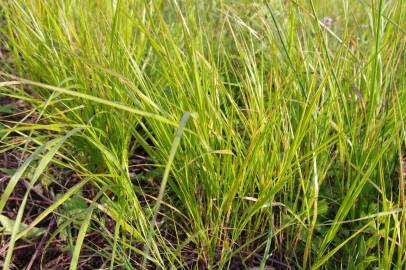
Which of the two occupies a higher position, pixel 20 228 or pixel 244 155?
pixel 244 155

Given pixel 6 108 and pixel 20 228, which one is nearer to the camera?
pixel 20 228

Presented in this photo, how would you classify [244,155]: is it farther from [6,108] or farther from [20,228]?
[6,108]

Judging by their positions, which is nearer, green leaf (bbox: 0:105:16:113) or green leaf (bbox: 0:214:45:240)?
green leaf (bbox: 0:214:45:240)

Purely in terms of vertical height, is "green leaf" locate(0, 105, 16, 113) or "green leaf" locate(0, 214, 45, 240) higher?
"green leaf" locate(0, 105, 16, 113)

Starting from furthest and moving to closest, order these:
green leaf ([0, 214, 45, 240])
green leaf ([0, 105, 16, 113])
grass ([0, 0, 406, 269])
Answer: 1. green leaf ([0, 105, 16, 113])
2. green leaf ([0, 214, 45, 240])
3. grass ([0, 0, 406, 269])

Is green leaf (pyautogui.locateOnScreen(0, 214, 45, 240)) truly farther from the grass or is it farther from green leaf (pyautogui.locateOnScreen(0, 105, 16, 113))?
green leaf (pyautogui.locateOnScreen(0, 105, 16, 113))

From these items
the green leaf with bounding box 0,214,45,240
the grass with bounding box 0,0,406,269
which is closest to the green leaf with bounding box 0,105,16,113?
the grass with bounding box 0,0,406,269

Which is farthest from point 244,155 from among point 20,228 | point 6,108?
point 6,108

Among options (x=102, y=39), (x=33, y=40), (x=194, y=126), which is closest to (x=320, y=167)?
(x=194, y=126)

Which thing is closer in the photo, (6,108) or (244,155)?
(244,155)

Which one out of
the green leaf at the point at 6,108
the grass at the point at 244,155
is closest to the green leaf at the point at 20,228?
the grass at the point at 244,155

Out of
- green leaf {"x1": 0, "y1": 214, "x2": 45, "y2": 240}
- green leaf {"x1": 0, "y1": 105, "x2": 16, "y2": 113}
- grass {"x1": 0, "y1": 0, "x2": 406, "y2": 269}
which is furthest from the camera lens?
green leaf {"x1": 0, "y1": 105, "x2": 16, "y2": 113}
